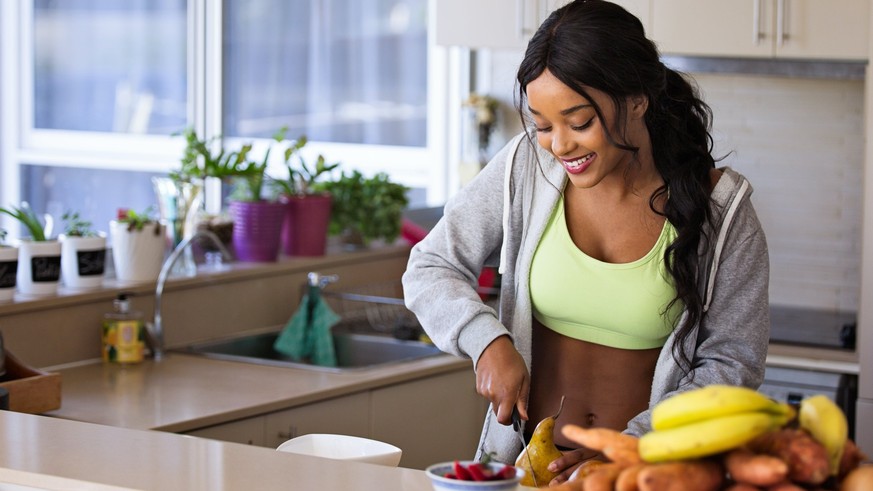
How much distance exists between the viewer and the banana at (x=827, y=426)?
4.02 feet

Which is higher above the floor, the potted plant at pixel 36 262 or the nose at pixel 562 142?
the nose at pixel 562 142

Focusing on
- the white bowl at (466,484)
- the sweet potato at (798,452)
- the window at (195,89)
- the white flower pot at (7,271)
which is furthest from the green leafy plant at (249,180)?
the sweet potato at (798,452)

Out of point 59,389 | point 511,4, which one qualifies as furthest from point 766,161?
point 59,389

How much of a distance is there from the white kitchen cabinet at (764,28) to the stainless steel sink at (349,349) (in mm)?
1170

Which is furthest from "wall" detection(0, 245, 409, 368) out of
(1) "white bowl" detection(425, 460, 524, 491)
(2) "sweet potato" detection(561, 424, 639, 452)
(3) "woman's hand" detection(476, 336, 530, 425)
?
(2) "sweet potato" detection(561, 424, 639, 452)

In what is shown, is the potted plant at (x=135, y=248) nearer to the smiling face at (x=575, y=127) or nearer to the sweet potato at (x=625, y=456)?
the smiling face at (x=575, y=127)

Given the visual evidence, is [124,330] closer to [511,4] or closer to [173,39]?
[511,4]

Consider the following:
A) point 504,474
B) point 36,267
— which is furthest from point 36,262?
point 504,474

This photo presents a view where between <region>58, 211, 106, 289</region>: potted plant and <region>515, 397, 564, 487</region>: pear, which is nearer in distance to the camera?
<region>515, 397, 564, 487</region>: pear

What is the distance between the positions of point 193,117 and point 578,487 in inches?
135

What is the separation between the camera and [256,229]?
11.6ft

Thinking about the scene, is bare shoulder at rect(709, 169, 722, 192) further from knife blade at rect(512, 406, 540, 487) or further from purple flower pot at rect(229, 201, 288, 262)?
purple flower pot at rect(229, 201, 288, 262)

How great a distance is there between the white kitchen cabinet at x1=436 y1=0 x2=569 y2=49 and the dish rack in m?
0.82

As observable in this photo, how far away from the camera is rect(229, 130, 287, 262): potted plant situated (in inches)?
140
